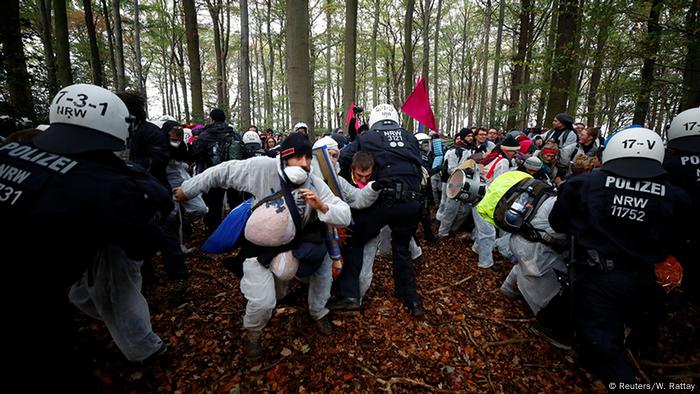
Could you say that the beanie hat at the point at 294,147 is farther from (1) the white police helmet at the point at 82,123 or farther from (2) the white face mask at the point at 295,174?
(1) the white police helmet at the point at 82,123

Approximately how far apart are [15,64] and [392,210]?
675cm

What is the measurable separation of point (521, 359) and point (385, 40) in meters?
26.2

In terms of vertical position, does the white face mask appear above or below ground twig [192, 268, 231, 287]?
above

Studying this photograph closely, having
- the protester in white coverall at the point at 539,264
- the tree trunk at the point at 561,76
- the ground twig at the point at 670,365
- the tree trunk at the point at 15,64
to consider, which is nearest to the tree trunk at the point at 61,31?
the tree trunk at the point at 15,64

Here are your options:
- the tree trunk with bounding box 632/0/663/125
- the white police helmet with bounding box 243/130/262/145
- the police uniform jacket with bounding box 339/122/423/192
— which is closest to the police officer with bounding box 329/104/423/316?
the police uniform jacket with bounding box 339/122/423/192

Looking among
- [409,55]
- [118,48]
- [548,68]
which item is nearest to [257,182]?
[548,68]

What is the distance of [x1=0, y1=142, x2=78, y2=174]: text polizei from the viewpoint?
1.63 meters

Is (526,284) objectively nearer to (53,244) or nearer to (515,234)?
(515,234)

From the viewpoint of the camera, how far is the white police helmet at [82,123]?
178 centimetres

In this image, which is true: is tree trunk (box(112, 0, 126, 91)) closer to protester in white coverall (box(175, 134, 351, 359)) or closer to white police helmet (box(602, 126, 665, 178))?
protester in white coverall (box(175, 134, 351, 359))

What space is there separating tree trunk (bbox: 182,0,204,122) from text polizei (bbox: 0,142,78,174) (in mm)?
12585

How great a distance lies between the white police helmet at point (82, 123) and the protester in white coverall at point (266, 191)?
87 cm

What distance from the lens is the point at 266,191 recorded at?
9.15ft

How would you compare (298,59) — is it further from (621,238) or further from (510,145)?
(621,238)
